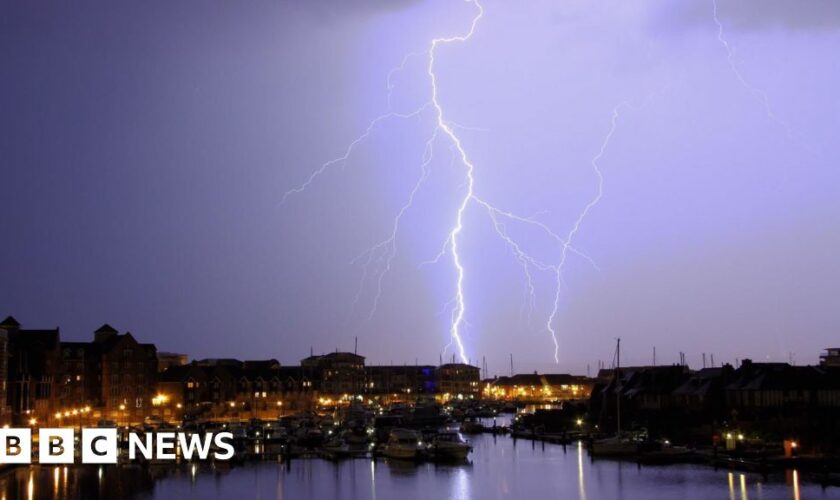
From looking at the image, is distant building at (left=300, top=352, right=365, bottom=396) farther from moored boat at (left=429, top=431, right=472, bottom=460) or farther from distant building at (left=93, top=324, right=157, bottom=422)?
moored boat at (left=429, top=431, right=472, bottom=460)

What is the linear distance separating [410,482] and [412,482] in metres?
0.12

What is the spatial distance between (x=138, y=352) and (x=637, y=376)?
49.3m

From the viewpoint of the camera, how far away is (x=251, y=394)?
11794 cm

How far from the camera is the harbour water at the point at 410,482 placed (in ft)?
163

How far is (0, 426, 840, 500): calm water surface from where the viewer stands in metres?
49.6

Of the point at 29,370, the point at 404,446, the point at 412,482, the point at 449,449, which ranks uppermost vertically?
the point at 29,370

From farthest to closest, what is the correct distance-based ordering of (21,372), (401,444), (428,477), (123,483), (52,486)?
(21,372)
(401,444)
(428,477)
(123,483)
(52,486)

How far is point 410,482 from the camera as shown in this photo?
5691cm

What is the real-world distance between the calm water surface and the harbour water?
0.05m

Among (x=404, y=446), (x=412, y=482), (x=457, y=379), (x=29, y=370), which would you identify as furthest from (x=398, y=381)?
(x=412, y=482)

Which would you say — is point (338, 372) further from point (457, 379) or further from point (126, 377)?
point (126, 377)

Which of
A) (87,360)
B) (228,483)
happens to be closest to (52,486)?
(228,483)

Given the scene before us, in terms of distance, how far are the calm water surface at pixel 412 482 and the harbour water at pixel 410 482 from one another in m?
0.05

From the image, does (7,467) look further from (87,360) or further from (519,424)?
(519,424)
